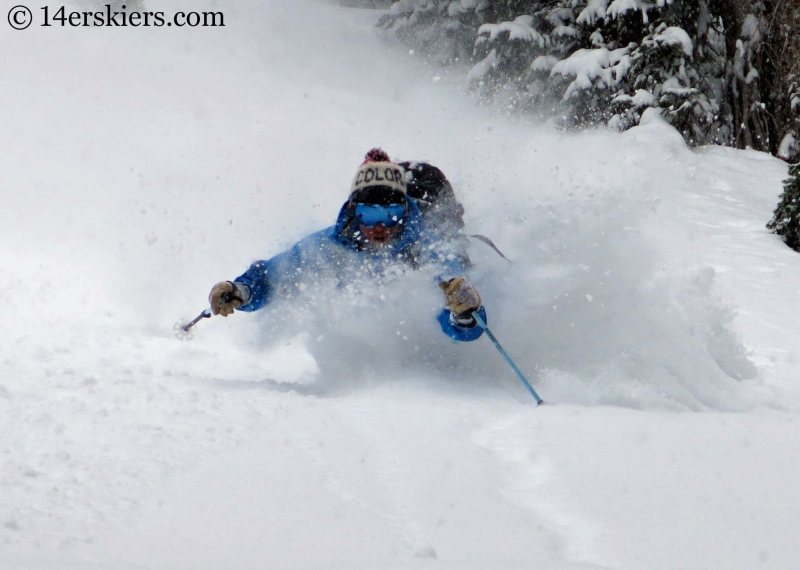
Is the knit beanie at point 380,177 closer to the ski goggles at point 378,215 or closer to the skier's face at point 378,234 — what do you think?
the ski goggles at point 378,215

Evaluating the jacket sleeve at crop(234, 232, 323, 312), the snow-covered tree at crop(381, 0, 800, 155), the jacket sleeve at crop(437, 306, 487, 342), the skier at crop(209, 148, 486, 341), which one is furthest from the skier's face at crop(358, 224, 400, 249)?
the snow-covered tree at crop(381, 0, 800, 155)

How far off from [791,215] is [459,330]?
497 centimetres

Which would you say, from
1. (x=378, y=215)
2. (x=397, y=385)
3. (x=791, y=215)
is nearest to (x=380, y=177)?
(x=378, y=215)

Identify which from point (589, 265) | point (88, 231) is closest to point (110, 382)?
point (589, 265)

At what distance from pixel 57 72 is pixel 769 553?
15.3m

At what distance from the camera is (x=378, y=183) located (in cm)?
471

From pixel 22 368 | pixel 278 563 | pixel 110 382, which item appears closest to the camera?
pixel 278 563

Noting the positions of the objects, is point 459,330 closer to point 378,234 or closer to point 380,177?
point 378,234

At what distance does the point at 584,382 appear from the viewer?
13.4ft

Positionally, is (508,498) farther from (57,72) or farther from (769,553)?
(57,72)

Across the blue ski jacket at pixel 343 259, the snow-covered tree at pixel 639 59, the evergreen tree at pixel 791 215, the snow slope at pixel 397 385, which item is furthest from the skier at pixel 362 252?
the snow-covered tree at pixel 639 59

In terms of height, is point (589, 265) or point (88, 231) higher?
point (589, 265)

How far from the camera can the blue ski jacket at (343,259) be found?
4.52 metres

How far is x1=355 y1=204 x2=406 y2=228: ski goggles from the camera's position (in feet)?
14.8
